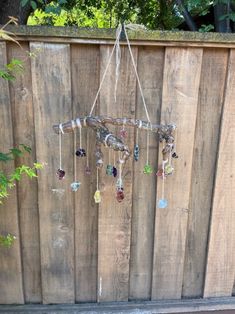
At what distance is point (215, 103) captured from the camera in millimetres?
1655

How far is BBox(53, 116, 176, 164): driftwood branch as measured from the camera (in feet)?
4.61

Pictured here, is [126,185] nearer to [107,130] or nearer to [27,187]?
[107,130]

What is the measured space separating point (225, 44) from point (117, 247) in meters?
1.14

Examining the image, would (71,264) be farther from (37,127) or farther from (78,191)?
(37,127)

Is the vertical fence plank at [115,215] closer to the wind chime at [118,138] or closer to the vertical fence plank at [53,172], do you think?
the wind chime at [118,138]

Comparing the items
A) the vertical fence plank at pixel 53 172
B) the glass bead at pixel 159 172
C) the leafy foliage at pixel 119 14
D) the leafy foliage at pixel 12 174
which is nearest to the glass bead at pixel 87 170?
the vertical fence plank at pixel 53 172

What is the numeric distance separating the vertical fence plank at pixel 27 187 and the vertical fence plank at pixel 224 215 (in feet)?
3.05

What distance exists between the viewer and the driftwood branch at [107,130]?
4.61ft

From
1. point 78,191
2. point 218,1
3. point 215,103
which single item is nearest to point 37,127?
point 78,191

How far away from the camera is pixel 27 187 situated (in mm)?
1716

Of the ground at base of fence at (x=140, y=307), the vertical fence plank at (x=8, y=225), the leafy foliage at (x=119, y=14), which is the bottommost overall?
the ground at base of fence at (x=140, y=307)

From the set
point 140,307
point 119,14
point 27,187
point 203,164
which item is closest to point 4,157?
point 27,187

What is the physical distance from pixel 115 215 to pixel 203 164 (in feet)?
1.71

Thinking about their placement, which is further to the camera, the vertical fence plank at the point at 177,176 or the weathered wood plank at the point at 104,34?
the vertical fence plank at the point at 177,176
